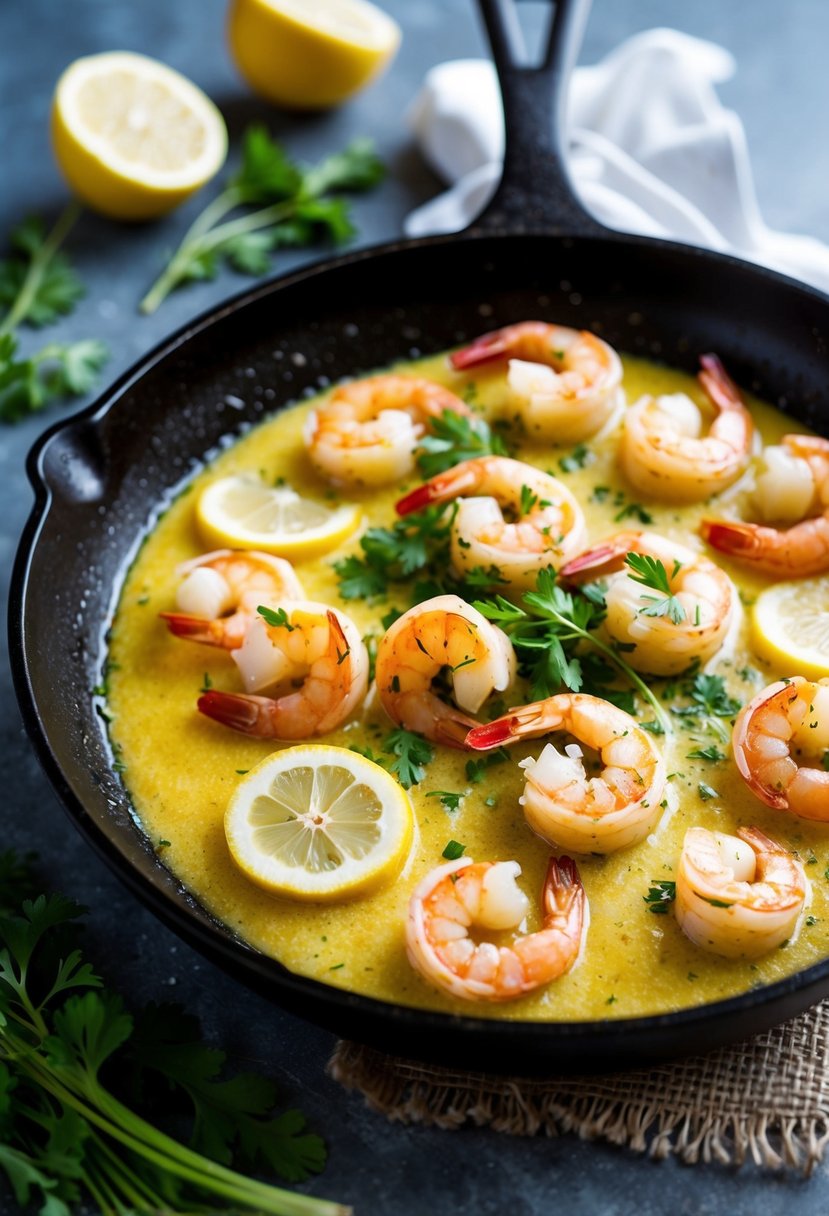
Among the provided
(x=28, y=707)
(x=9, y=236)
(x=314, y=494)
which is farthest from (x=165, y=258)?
(x=28, y=707)

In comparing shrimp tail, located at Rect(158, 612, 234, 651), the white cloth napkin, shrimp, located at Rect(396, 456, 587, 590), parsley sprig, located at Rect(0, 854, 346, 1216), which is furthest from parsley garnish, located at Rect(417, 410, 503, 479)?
parsley sprig, located at Rect(0, 854, 346, 1216)

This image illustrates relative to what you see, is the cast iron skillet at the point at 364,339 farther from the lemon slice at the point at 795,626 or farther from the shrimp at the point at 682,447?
the lemon slice at the point at 795,626

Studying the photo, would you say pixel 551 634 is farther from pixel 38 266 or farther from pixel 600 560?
pixel 38 266

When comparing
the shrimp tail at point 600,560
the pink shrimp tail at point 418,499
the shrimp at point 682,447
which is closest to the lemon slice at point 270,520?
the pink shrimp tail at point 418,499

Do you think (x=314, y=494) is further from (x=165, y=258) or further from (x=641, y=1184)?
(x=641, y=1184)

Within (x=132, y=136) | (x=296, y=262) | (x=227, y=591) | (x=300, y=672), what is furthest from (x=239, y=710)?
(x=132, y=136)

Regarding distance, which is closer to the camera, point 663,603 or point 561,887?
point 561,887
